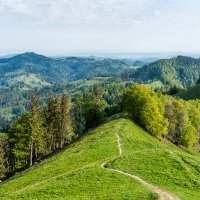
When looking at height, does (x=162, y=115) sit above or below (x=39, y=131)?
above

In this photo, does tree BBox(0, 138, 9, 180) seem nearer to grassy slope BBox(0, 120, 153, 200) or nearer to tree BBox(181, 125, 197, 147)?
tree BBox(181, 125, 197, 147)

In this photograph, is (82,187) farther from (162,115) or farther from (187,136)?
(187,136)

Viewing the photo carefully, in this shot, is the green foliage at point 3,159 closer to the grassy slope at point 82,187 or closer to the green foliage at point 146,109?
the green foliage at point 146,109

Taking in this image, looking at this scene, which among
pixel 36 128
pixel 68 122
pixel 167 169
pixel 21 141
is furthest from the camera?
pixel 68 122

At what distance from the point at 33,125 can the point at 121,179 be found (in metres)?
59.9

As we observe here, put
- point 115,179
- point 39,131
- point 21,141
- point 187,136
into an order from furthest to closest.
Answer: point 187,136 → point 21,141 → point 39,131 → point 115,179

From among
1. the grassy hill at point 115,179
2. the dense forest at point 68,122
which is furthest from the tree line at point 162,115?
the grassy hill at point 115,179

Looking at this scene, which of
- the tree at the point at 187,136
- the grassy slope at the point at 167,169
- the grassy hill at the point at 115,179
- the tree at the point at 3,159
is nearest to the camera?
the grassy hill at the point at 115,179

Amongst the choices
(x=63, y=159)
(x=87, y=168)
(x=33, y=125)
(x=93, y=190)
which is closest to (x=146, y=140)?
(x=63, y=159)

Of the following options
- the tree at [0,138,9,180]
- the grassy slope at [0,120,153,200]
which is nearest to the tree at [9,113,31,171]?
the tree at [0,138,9,180]

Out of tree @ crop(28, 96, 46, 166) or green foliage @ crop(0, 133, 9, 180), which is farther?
green foliage @ crop(0, 133, 9, 180)

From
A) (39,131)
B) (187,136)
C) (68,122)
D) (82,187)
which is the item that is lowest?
(187,136)

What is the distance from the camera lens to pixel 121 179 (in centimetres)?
4841

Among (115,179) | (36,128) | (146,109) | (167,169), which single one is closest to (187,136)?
(146,109)
